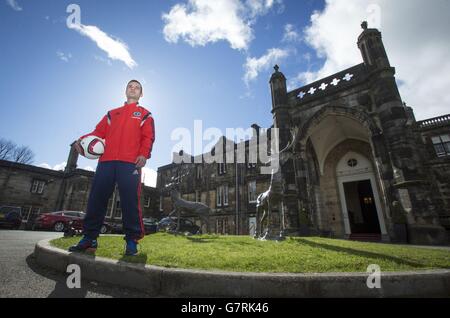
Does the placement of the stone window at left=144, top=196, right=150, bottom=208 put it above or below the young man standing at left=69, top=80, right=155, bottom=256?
above

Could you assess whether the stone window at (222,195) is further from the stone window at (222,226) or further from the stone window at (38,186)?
the stone window at (38,186)

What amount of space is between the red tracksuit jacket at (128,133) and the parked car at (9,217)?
1977 centimetres

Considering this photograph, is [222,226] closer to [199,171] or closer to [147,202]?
[199,171]

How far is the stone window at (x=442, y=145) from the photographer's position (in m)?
18.4

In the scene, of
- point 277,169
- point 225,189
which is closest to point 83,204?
point 225,189

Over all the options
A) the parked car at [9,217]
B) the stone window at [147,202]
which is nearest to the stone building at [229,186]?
the stone window at [147,202]

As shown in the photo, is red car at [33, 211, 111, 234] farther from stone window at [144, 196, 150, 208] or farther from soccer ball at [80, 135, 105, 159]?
stone window at [144, 196, 150, 208]

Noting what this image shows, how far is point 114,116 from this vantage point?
12.7ft

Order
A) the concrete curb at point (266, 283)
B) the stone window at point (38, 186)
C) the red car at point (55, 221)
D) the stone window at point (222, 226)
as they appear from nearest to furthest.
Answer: the concrete curb at point (266, 283) → the red car at point (55, 221) → the stone window at point (38, 186) → the stone window at point (222, 226)

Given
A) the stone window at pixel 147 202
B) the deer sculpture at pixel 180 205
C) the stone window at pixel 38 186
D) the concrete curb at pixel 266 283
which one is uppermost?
the stone window at pixel 38 186

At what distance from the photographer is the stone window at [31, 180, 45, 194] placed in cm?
2430

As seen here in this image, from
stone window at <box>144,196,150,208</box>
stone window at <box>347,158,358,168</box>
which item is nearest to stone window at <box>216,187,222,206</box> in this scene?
stone window at <box>144,196,150,208</box>
